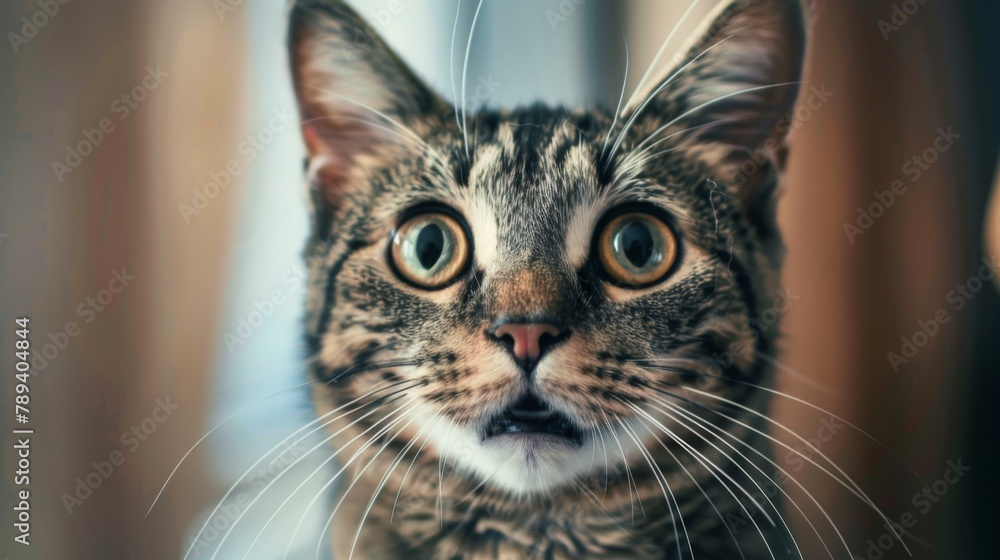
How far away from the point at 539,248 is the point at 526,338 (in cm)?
12

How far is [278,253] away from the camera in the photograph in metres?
0.89

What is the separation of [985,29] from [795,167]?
340 mm

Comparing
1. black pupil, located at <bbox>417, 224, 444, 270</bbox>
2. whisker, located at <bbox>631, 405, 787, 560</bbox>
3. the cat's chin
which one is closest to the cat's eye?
black pupil, located at <bbox>417, 224, 444, 270</bbox>

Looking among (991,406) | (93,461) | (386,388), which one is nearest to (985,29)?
(991,406)

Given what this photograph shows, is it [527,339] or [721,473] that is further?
[721,473]

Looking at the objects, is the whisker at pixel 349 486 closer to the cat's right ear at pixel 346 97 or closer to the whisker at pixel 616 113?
the cat's right ear at pixel 346 97

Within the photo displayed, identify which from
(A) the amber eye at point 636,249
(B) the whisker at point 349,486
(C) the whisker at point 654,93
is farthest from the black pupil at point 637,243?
(B) the whisker at point 349,486

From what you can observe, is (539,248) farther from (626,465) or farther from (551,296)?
(626,465)

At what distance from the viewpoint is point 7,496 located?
0.90 m

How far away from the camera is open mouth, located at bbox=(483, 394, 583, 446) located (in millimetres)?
752

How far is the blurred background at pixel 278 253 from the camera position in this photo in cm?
87

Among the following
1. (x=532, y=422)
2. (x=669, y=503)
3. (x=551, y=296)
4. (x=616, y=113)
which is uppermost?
(x=616, y=113)

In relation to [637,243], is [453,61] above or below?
above

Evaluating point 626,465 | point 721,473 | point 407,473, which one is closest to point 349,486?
point 407,473
